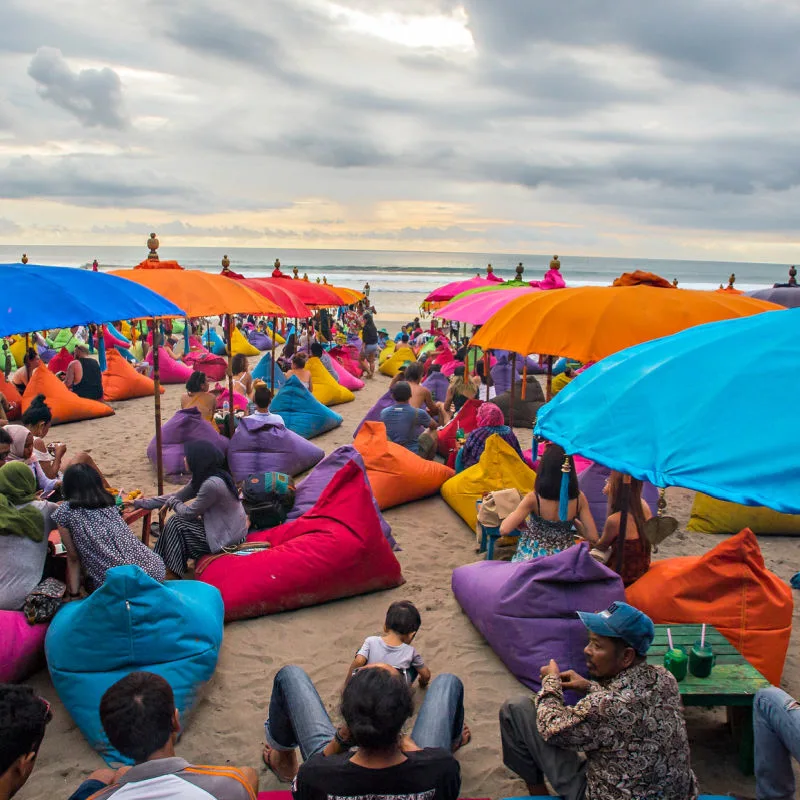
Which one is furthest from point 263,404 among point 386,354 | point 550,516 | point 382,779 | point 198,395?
point 386,354

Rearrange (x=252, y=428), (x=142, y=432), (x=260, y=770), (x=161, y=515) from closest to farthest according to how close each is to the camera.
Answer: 1. (x=260, y=770)
2. (x=161, y=515)
3. (x=252, y=428)
4. (x=142, y=432)

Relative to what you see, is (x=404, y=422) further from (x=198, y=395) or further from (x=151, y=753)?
(x=151, y=753)

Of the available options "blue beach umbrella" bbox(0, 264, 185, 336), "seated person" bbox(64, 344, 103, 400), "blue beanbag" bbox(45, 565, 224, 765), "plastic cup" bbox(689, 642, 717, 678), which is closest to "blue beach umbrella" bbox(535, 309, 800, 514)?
"plastic cup" bbox(689, 642, 717, 678)

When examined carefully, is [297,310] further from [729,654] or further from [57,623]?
[729,654]

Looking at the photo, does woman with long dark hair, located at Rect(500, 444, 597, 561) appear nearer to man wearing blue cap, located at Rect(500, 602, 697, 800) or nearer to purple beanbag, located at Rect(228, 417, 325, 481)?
man wearing blue cap, located at Rect(500, 602, 697, 800)

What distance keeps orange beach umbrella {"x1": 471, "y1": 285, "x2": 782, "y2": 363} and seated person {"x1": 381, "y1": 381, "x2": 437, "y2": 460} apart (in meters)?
2.89

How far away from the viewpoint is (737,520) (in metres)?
5.61

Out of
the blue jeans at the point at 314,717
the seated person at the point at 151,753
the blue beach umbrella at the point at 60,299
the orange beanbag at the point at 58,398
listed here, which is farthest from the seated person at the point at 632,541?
the orange beanbag at the point at 58,398

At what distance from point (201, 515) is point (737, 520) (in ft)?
13.9

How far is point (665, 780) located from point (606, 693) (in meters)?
0.33

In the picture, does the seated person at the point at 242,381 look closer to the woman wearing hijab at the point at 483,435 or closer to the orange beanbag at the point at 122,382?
the orange beanbag at the point at 122,382

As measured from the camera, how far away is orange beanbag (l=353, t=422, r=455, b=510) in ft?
19.9

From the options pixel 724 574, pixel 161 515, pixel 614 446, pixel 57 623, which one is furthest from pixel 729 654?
pixel 161 515

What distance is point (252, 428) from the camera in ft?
21.8
